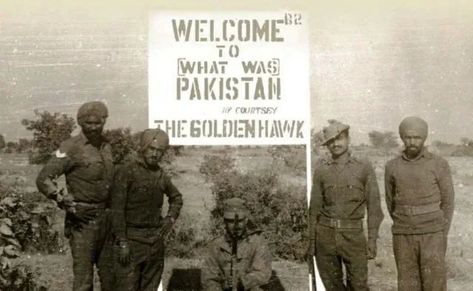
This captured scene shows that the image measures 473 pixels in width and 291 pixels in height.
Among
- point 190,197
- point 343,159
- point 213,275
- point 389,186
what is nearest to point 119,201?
point 190,197

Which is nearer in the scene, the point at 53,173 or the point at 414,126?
the point at 53,173

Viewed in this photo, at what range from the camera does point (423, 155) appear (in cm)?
386

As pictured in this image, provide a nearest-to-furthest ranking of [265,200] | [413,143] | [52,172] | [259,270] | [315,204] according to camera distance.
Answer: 1. [259,270]
2. [52,172]
3. [413,143]
4. [315,204]
5. [265,200]

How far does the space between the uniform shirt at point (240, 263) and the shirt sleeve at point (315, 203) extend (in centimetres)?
55

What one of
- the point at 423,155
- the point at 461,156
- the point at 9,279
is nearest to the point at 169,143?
the point at 9,279

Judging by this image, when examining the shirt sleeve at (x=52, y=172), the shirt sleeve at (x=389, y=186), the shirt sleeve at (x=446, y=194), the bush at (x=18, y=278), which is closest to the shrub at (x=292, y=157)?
the shirt sleeve at (x=389, y=186)

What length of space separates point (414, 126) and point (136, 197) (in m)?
1.92

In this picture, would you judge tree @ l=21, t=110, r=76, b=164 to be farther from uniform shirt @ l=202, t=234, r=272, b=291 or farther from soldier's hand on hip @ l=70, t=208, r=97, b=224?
uniform shirt @ l=202, t=234, r=272, b=291

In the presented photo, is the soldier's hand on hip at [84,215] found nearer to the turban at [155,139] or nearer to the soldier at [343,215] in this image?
the turban at [155,139]

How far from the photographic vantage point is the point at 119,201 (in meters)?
3.72

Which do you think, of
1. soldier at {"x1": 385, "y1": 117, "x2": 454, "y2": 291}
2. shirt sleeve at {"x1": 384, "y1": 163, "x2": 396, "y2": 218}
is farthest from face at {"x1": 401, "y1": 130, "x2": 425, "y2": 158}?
shirt sleeve at {"x1": 384, "y1": 163, "x2": 396, "y2": 218}

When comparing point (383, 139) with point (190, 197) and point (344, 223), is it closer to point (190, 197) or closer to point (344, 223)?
point (344, 223)

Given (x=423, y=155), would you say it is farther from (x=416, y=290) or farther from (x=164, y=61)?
(x=164, y=61)

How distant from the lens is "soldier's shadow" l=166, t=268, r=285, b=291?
4168 millimetres
